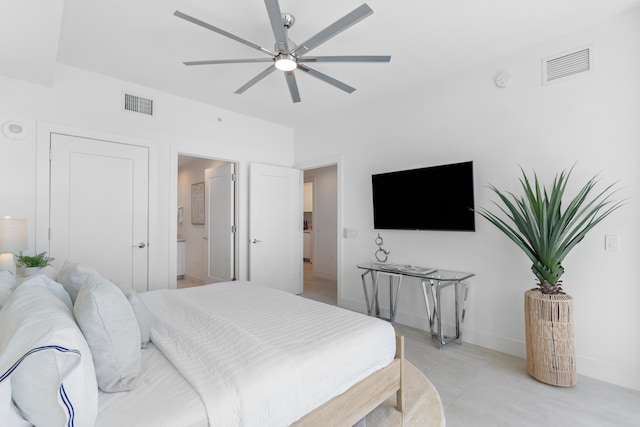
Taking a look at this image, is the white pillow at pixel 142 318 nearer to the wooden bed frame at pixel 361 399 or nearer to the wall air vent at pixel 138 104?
the wooden bed frame at pixel 361 399

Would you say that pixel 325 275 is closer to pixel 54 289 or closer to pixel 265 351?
pixel 265 351

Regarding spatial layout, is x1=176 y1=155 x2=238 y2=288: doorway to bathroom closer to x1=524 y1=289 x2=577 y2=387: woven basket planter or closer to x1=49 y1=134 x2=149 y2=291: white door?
x1=49 y1=134 x2=149 y2=291: white door

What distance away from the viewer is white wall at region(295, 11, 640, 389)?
2.30m

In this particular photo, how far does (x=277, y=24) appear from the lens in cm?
186

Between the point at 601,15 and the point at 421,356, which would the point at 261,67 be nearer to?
the point at 601,15

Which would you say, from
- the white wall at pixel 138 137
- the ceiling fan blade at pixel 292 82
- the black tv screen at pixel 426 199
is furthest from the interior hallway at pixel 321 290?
the ceiling fan blade at pixel 292 82

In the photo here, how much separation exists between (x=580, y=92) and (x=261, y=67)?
9.24ft

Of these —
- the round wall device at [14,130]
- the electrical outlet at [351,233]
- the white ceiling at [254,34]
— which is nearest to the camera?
the white ceiling at [254,34]

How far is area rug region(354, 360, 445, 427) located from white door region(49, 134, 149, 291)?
2734 mm

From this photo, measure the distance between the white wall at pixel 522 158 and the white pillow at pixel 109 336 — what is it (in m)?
2.87

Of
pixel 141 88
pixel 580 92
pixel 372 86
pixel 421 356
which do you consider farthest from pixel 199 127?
pixel 580 92

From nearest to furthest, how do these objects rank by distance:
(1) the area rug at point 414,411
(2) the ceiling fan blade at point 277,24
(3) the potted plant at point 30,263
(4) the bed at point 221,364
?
1. (4) the bed at point 221,364
2. (2) the ceiling fan blade at point 277,24
3. (1) the area rug at point 414,411
4. (3) the potted plant at point 30,263

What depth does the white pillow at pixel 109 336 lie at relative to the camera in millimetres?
1186

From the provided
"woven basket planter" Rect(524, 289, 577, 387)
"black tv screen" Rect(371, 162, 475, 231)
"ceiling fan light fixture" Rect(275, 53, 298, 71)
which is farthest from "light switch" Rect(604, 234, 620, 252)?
"ceiling fan light fixture" Rect(275, 53, 298, 71)
